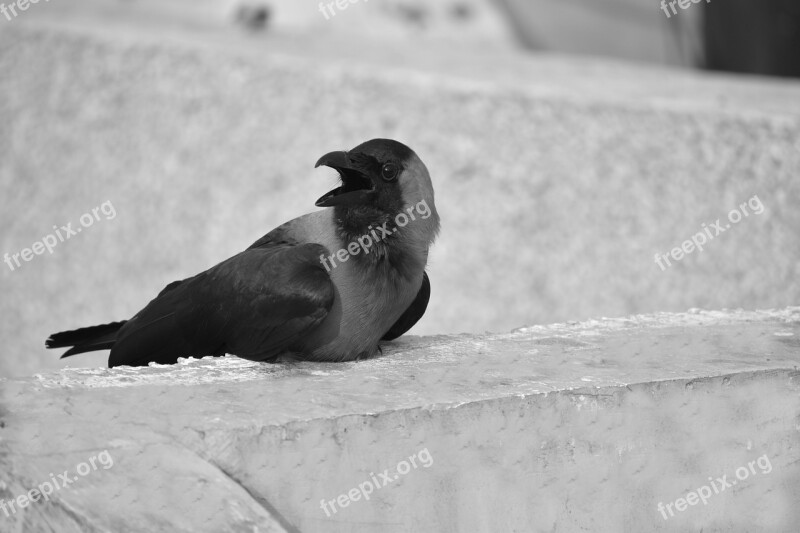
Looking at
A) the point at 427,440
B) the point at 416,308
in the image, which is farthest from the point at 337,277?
the point at 427,440

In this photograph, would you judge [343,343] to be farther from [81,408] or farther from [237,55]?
[237,55]

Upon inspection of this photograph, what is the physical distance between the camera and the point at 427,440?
237 centimetres

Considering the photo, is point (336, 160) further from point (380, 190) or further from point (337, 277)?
point (337, 277)

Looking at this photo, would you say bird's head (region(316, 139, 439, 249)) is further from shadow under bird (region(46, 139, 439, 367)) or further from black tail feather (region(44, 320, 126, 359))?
black tail feather (region(44, 320, 126, 359))

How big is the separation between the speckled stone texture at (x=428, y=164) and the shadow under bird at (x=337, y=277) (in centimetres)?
379

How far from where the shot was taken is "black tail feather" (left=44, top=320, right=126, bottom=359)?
301 cm

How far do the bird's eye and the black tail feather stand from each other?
923 millimetres

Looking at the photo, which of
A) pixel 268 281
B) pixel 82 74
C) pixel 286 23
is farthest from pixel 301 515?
pixel 286 23

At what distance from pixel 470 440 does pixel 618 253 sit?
431 cm

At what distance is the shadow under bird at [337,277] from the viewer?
2637 millimetres

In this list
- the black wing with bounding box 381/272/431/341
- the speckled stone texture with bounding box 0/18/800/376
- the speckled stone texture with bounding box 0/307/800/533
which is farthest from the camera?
the speckled stone texture with bounding box 0/18/800/376

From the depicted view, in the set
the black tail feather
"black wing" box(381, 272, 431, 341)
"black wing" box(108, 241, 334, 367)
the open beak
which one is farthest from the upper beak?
the black tail feather

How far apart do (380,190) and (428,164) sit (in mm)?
4088

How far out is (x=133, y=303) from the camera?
278 inches
